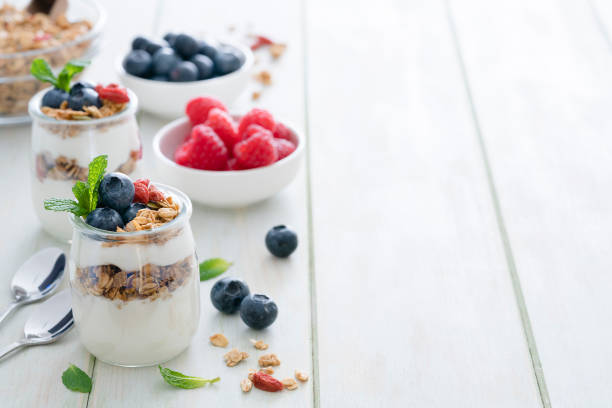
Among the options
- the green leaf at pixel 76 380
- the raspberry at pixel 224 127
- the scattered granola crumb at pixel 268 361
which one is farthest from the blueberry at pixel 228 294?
the raspberry at pixel 224 127

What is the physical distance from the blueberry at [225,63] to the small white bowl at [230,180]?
386 millimetres

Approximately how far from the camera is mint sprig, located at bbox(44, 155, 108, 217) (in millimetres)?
966

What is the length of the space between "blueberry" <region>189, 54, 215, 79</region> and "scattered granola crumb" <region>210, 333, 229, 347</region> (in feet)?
2.65

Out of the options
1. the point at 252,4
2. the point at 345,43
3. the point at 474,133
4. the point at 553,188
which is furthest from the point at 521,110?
the point at 252,4

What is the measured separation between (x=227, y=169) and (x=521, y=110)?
2.56ft

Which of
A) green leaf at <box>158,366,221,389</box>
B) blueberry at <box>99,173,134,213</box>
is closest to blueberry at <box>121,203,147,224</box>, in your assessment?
blueberry at <box>99,173,134,213</box>

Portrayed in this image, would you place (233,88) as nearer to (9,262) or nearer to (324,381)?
(9,262)

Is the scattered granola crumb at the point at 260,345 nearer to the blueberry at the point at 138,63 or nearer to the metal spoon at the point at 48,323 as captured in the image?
the metal spoon at the point at 48,323

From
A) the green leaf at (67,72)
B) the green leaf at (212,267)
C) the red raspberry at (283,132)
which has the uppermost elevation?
the green leaf at (67,72)

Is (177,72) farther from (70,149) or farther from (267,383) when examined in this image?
(267,383)

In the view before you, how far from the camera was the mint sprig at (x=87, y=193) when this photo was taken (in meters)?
0.97

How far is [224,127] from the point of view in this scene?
1.41m

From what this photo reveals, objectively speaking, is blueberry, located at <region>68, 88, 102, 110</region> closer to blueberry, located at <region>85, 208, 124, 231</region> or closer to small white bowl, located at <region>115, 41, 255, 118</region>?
blueberry, located at <region>85, 208, 124, 231</region>

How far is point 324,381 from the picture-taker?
103cm
